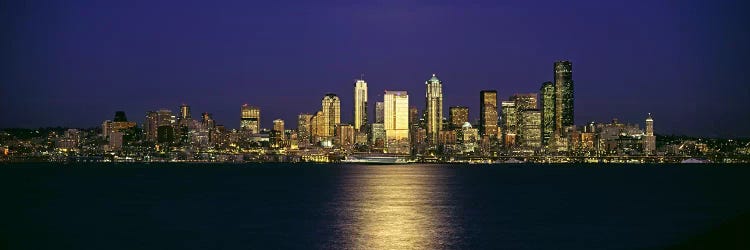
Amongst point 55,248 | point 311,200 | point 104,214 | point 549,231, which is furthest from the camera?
point 311,200

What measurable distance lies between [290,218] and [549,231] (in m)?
22.0

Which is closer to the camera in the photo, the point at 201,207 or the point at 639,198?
the point at 201,207

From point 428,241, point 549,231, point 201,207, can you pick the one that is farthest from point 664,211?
point 201,207

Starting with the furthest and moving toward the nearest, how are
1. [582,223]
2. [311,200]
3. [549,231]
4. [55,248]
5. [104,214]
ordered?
1. [311,200]
2. [104,214]
3. [582,223]
4. [549,231]
5. [55,248]

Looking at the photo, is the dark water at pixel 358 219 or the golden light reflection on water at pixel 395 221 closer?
the golden light reflection on water at pixel 395 221

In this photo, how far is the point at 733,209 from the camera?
270 ft

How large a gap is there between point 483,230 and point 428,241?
358 inches

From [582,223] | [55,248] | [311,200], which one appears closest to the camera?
[55,248]

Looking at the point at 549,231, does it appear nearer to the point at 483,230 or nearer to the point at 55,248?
the point at 483,230

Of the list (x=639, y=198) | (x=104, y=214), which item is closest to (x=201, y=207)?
(x=104, y=214)

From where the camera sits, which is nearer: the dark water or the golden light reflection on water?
the golden light reflection on water

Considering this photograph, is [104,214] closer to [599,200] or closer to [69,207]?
[69,207]

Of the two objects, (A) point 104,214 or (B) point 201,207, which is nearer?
(A) point 104,214

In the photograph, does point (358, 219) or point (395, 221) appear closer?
point (395, 221)
